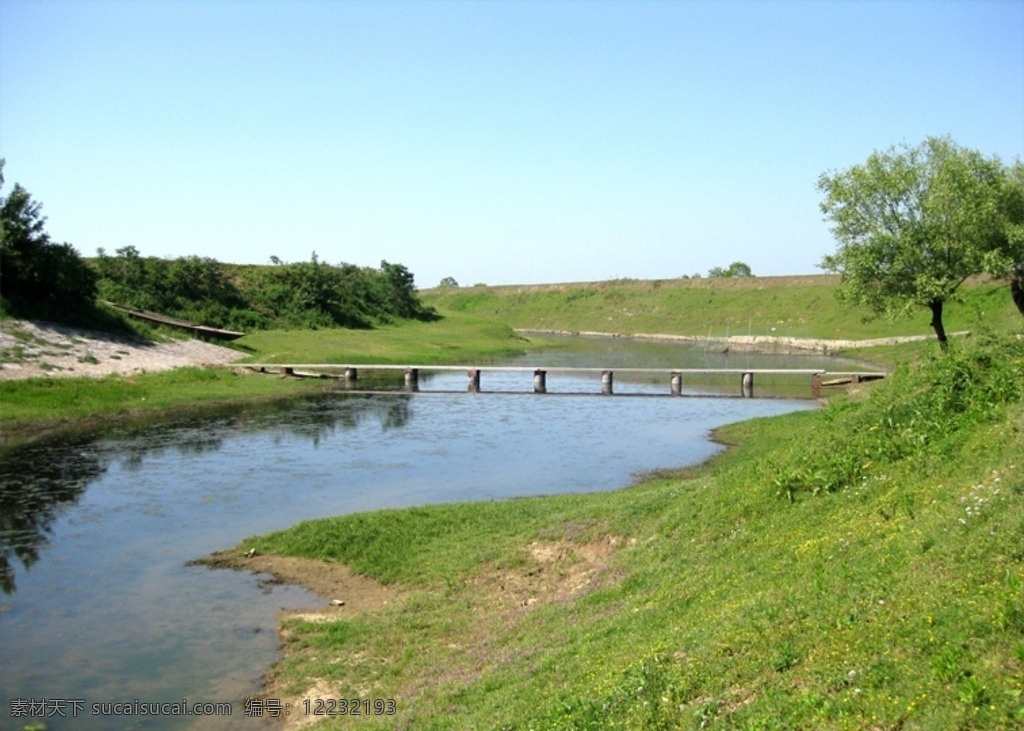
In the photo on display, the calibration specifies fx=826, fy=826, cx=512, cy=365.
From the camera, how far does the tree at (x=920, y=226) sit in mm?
33375

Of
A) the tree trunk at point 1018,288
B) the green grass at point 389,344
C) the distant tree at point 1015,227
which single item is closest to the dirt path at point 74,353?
the green grass at point 389,344

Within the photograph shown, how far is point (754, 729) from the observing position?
6.88 metres

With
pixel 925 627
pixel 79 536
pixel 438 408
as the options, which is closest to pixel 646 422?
pixel 438 408

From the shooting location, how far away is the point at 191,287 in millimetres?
76812

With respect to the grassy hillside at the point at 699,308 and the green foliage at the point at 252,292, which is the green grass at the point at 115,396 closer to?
the green foliage at the point at 252,292

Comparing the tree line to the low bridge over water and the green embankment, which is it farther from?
the low bridge over water

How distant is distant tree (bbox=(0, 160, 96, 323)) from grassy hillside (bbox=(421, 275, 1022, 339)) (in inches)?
2540

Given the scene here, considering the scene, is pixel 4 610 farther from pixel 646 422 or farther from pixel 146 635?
pixel 646 422

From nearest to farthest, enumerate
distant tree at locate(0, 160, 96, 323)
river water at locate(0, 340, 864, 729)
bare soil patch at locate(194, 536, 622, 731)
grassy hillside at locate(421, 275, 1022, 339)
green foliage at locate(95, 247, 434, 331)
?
1. bare soil patch at locate(194, 536, 622, 731)
2. river water at locate(0, 340, 864, 729)
3. distant tree at locate(0, 160, 96, 323)
4. green foliage at locate(95, 247, 434, 331)
5. grassy hillside at locate(421, 275, 1022, 339)

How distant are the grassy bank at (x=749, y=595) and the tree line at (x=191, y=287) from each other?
38980mm

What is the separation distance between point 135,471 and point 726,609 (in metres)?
24.4

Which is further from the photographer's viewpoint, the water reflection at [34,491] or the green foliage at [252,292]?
the green foliage at [252,292]

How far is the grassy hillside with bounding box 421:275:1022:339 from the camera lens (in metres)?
85.8

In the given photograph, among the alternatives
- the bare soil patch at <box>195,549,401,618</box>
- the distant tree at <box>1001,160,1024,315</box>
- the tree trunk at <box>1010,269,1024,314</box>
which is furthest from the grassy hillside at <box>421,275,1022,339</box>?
the bare soil patch at <box>195,549,401,618</box>
